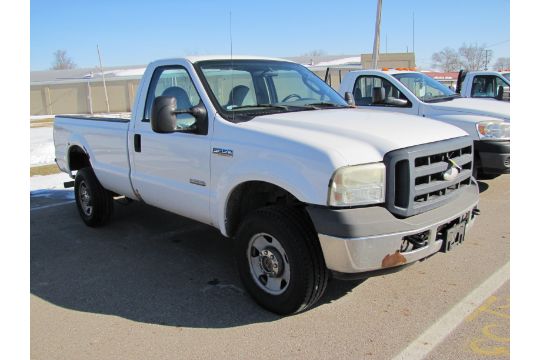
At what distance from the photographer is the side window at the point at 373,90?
810 centimetres

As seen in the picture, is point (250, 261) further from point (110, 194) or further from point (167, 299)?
point (110, 194)

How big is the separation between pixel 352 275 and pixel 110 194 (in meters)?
3.88

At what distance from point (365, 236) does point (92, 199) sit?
4101mm

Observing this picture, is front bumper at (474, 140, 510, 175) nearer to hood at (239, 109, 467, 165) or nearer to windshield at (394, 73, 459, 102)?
windshield at (394, 73, 459, 102)

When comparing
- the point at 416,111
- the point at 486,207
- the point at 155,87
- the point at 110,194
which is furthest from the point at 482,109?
the point at 110,194

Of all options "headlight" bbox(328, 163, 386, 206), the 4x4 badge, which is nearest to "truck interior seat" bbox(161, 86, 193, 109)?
the 4x4 badge

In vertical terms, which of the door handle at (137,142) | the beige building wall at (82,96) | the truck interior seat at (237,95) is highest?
the beige building wall at (82,96)

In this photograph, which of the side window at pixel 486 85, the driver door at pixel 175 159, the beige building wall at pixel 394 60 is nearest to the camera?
the driver door at pixel 175 159

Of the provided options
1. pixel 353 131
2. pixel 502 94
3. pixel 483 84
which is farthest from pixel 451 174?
pixel 483 84

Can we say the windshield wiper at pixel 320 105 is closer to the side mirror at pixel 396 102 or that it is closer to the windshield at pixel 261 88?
the windshield at pixel 261 88

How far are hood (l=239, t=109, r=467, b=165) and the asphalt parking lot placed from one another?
4.14 feet

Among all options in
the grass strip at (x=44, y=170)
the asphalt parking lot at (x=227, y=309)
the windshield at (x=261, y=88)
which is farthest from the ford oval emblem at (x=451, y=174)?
the grass strip at (x=44, y=170)

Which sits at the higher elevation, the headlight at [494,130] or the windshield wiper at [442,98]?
the windshield wiper at [442,98]

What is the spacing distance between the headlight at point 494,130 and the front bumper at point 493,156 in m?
0.10
